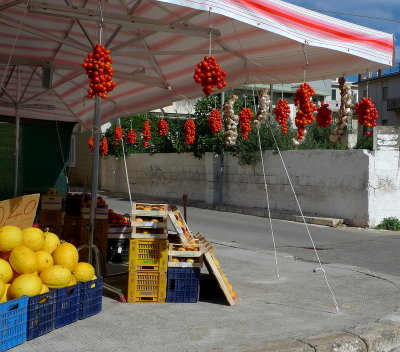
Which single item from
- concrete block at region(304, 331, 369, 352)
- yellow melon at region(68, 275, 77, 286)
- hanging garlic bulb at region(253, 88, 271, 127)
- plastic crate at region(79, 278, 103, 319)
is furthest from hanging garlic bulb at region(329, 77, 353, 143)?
yellow melon at region(68, 275, 77, 286)

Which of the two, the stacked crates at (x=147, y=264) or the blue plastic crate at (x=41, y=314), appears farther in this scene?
the stacked crates at (x=147, y=264)

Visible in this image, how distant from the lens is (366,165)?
16062 millimetres

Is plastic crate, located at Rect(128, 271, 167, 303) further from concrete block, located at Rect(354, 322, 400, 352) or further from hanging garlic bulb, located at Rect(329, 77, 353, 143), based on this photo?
hanging garlic bulb, located at Rect(329, 77, 353, 143)

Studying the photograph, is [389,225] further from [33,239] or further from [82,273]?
[33,239]

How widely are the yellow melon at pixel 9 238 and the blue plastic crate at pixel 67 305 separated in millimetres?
616

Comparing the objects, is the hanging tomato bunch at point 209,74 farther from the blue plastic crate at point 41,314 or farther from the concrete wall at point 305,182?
the concrete wall at point 305,182

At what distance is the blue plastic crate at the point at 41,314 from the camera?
15.2 feet

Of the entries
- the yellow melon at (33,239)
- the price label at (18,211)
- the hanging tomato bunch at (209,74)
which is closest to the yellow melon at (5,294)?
the yellow melon at (33,239)

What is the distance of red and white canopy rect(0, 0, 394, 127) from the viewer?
19.1ft

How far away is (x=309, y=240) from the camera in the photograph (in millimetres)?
13578

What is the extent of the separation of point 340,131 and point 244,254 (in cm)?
350

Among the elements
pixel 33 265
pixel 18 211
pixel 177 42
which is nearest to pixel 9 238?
pixel 33 265

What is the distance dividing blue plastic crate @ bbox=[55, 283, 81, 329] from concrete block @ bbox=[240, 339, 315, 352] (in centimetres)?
169

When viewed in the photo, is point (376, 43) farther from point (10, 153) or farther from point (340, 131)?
point (10, 153)
